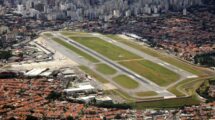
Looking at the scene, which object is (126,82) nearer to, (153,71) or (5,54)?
(153,71)

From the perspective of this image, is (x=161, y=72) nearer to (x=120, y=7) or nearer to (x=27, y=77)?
(x=27, y=77)

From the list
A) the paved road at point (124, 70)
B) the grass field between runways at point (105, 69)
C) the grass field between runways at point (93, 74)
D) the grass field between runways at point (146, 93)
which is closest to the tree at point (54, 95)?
the grass field between runways at point (93, 74)

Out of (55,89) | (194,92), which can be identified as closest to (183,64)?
(194,92)

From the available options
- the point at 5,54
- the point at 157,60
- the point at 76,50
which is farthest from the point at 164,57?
the point at 5,54

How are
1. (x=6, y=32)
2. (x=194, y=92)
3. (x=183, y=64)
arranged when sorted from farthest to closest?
(x=6, y=32) → (x=183, y=64) → (x=194, y=92)

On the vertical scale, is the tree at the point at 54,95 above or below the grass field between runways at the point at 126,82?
above

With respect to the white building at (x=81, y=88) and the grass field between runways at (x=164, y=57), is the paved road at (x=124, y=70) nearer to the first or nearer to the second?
the white building at (x=81, y=88)

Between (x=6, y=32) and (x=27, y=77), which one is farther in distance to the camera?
(x=6, y=32)

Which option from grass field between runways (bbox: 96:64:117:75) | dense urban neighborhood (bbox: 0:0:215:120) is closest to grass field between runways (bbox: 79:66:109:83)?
dense urban neighborhood (bbox: 0:0:215:120)

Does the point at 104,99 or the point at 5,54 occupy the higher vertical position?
the point at 5,54

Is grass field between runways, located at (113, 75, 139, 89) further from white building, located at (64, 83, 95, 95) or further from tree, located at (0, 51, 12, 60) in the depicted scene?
tree, located at (0, 51, 12, 60)

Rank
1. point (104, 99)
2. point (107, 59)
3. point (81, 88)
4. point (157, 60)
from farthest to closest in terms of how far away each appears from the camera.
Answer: point (107, 59) < point (157, 60) < point (81, 88) < point (104, 99)
